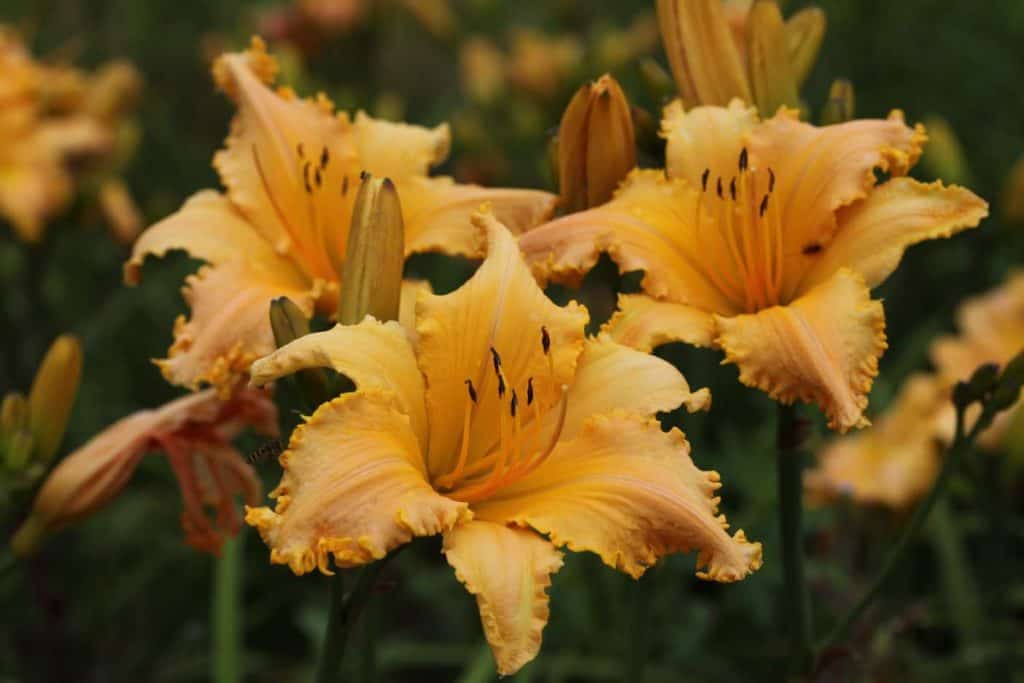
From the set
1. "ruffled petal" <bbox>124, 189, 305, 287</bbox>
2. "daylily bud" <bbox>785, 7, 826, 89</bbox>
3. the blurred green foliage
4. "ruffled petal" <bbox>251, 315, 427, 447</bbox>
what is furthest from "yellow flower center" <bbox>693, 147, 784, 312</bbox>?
"ruffled petal" <bbox>124, 189, 305, 287</bbox>

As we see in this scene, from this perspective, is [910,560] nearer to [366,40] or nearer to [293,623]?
[293,623]

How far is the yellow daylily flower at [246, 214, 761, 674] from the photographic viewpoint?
967mm

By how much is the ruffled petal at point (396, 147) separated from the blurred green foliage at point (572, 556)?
0.79 ft

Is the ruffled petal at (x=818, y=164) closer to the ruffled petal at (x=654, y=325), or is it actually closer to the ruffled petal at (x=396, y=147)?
the ruffled petal at (x=654, y=325)

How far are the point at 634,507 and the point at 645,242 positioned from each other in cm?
30

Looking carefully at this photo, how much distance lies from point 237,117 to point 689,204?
525 millimetres

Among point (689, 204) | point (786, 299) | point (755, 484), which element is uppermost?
point (689, 204)

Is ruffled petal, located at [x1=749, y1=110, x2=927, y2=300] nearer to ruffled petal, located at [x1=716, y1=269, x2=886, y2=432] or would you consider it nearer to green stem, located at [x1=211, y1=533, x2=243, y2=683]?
ruffled petal, located at [x1=716, y1=269, x2=886, y2=432]

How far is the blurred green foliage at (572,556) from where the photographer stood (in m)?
2.01

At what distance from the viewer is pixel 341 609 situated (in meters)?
1.12

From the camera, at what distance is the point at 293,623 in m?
2.61

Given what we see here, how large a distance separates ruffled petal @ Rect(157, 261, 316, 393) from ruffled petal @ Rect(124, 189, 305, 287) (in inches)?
1.5

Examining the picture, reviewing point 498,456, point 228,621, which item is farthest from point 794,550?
point 228,621

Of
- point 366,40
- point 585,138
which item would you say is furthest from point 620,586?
point 366,40
